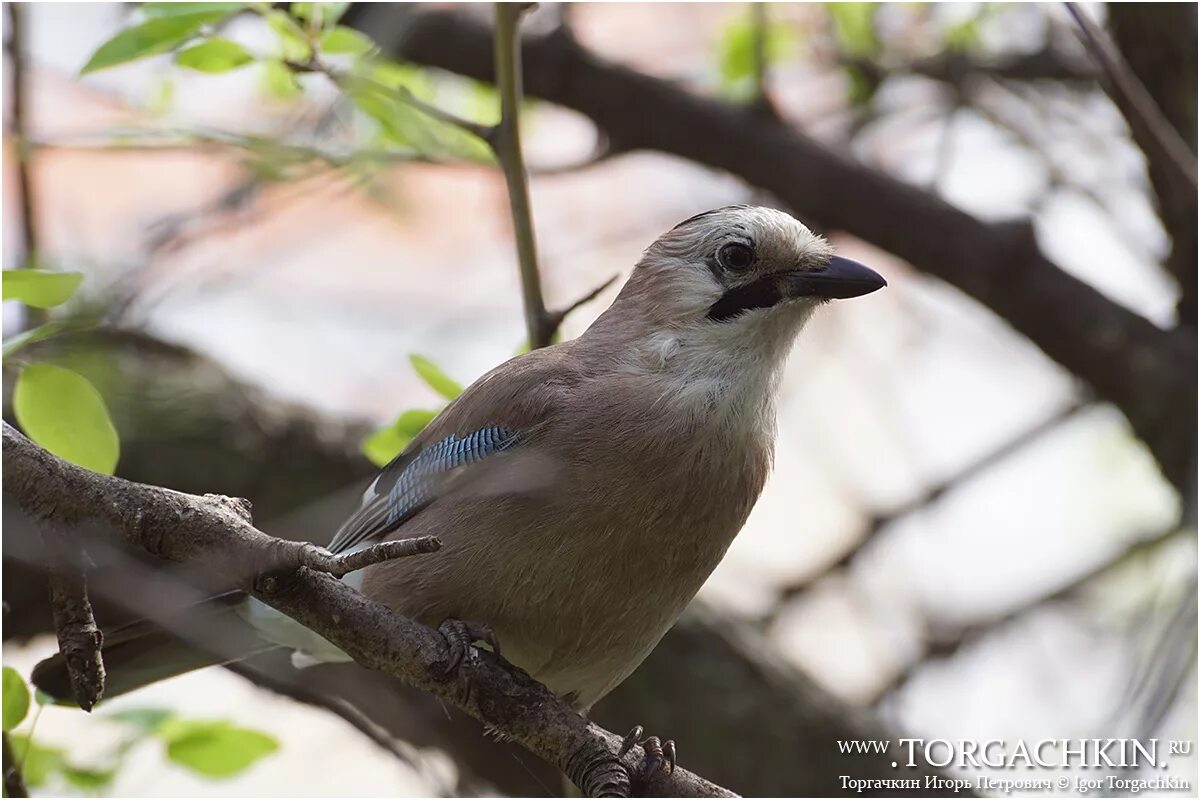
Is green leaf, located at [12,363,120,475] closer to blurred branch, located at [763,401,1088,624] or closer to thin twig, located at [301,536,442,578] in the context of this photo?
thin twig, located at [301,536,442,578]

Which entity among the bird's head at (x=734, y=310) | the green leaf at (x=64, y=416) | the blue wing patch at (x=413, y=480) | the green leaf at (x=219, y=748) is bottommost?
the green leaf at (x=219, y=748)

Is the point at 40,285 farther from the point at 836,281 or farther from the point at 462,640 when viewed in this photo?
the point at 836,281

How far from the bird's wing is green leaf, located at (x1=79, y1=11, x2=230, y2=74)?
1064 millimetres

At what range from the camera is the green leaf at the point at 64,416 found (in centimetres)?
263

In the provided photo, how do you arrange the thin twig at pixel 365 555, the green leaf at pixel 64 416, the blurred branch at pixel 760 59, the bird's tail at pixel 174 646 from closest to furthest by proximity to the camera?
1. the thin twig at pixel 365 555
2. the green leaf at pixel 64 416
3. the bird's tail at pixel 174 646
4. the blurred branch at pixel 760 59

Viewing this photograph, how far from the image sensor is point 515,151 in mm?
3223

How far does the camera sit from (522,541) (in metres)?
3.16

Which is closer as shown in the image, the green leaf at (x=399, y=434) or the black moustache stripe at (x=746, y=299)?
the green leaf at (x=399, y=434)

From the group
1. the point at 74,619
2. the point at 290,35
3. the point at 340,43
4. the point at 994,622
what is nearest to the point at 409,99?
the point at 340,43

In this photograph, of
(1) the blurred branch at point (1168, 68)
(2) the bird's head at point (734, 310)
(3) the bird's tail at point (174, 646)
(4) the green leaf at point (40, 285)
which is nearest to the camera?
(4) the green leaf at point (40, 285)

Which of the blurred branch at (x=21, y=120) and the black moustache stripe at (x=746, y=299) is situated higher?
the blurred branch at (x=21, y=120)

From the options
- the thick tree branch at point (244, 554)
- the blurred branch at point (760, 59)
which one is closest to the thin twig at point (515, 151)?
the thick tree branch at point (244, 554)

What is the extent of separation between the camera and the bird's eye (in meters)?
3.50

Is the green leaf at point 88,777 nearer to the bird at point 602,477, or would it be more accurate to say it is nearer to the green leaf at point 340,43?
the bird at point 602,477
